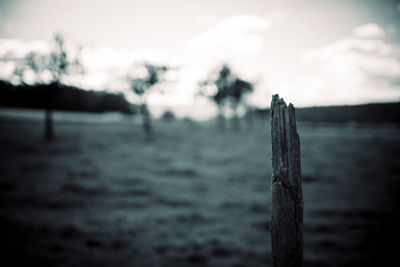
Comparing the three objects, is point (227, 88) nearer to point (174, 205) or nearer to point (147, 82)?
point (147, 82)

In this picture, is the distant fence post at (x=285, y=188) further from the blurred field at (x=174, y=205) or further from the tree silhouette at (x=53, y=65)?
the tree silhouette at (x=53, y=65)

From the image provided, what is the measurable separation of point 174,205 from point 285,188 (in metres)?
10.7

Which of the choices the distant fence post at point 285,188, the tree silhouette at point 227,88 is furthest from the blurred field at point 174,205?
the tree silhouette at point 227,88

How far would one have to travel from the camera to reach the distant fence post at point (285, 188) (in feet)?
8.04

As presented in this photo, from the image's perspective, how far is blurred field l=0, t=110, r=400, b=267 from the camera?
767 cm

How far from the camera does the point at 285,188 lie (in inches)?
99.1

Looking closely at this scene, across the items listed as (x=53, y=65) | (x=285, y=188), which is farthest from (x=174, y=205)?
(x=53, y=65)

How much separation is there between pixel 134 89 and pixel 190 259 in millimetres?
30591

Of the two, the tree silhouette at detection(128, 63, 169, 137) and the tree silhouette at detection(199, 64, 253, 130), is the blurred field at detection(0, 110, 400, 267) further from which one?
the tree silhouette at detection(199, 64, 253, 130)

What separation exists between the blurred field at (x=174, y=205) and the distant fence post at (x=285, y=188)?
5.58 m

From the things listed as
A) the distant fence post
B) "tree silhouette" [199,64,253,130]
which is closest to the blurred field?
Answer: the distant fence post

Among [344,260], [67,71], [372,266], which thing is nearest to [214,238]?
[344,260]

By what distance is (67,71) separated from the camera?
23719mm

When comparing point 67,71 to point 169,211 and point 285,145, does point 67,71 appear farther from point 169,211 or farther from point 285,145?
point 285,145
